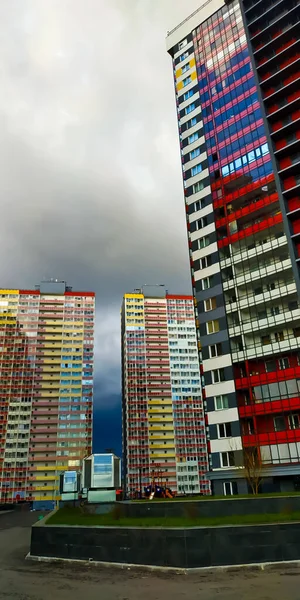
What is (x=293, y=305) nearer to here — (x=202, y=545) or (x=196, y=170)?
(x=196, y=170)

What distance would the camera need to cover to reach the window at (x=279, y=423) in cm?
4111

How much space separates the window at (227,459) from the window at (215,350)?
10.4m

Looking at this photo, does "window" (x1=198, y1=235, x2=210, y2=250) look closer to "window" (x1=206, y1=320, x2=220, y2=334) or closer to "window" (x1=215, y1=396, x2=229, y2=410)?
"window" (x1=206, y1=320, x2=220, y2=334)

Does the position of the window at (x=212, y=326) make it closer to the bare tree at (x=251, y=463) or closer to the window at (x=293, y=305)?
the window at (x=293, y=305)

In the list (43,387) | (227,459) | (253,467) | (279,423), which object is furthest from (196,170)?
(43,387)

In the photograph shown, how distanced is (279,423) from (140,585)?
105 feet

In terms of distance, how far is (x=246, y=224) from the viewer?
49.9 meters

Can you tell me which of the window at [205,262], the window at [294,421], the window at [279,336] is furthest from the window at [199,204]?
the window at [294,421]

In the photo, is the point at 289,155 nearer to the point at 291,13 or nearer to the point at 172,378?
the point at 291,13

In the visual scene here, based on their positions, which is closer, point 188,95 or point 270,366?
point 270,366

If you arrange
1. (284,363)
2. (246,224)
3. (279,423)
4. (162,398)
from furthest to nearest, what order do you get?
(162,398), (246,224), (284,363), (279,423)

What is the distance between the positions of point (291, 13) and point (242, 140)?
17.0 meters

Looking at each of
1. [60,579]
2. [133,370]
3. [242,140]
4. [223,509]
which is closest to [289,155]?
[242,140]

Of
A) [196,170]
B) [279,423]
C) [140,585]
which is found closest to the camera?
[140,585]
